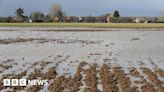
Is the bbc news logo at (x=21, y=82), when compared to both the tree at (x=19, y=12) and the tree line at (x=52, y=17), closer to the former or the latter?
the tree line at (x=52, y=17)

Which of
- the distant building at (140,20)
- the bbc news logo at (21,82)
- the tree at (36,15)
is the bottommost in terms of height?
the distant building at (140,20)

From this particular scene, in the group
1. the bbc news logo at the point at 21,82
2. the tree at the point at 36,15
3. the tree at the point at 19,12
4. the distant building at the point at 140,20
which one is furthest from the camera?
the tree at the point at 19,12

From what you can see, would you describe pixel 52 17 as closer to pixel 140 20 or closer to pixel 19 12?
pixel 19 12

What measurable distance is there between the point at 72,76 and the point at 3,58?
25.3 ft

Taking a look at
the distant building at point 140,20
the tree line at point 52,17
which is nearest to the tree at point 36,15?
→ the tree line at point 52,17

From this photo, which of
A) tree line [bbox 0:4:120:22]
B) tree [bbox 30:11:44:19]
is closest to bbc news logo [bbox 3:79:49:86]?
tree line [bbox 0:4:120:22]

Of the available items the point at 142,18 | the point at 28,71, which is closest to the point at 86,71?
the point at 28,71

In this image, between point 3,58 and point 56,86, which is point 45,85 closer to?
point 56,86

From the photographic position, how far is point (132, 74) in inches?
596

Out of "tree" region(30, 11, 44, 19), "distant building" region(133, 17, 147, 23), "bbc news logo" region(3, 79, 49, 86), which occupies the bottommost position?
"distant building" region(133, 17, 147, 23)

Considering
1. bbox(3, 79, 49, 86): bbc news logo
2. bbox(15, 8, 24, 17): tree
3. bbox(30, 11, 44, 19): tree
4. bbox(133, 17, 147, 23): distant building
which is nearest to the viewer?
bbox(3, 79, 49, 86): bbc news logo

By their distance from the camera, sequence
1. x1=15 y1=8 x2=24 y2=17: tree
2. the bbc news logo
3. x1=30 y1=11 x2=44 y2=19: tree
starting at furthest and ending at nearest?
x1=15 y1=8 x2=24 y2=17: tree
x1=30 y1=11 x2=44 y2=19: tree
the bbc news logo

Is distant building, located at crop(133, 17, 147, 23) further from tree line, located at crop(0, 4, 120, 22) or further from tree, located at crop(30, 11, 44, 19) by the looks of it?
tree, located at crop(30, 11, 44, 19)

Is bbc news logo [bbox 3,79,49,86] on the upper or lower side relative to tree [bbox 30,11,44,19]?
upper
